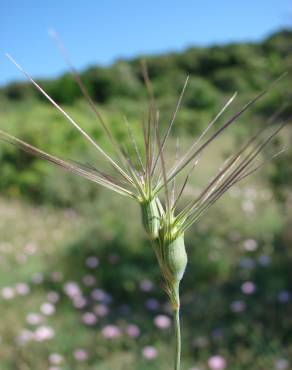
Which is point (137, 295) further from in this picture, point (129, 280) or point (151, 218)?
point (151, 218)

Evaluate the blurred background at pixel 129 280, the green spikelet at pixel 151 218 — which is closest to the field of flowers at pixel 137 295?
the blurred background at pixel 129 280

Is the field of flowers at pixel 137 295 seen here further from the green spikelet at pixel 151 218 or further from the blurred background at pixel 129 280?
the green spikelet at pixel 151 218

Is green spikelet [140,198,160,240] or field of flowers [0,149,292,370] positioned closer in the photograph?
green spikelet [140,198,160,240]

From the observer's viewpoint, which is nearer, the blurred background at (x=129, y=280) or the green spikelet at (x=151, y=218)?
the green spikelet at (x=151, y=218)

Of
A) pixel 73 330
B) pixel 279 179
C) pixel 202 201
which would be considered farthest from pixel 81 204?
pixel 202 201

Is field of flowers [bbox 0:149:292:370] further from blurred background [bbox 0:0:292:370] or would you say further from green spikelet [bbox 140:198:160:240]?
green spikelet [bbox 140:198:160:240]

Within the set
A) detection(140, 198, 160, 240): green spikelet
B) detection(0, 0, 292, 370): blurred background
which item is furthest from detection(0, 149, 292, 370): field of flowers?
detection(140, 198, 160, 240): green spikelet

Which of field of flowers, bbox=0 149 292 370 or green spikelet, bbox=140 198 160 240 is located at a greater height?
green spikelet, bbox=140 198 160 240

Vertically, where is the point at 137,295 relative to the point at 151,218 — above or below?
below

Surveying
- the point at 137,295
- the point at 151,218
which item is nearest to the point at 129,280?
the point at 137,295

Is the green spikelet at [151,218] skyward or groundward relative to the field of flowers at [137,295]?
skyward

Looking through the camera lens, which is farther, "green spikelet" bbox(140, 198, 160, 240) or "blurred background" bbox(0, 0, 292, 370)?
"blurred background" bbox(0, 0, 292, 370)

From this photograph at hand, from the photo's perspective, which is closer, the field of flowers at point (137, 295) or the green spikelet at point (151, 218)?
the green spikelet at point (151, 218)
